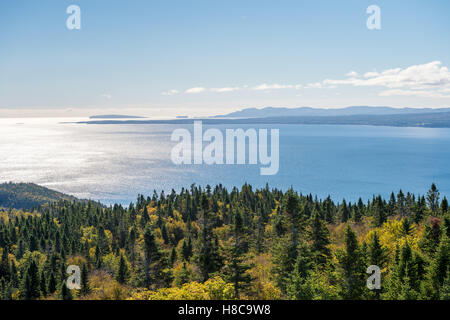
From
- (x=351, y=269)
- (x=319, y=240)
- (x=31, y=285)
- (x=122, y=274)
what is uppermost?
(x=351, y=269)

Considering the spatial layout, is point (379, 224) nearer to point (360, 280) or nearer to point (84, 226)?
point (360, 280)

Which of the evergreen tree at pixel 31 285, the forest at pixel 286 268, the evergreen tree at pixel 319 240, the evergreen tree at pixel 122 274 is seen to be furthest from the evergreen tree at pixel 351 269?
the evergreen tree at pixel 31 285

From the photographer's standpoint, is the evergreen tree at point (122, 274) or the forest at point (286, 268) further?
the evergreen tree at point (122, 274)

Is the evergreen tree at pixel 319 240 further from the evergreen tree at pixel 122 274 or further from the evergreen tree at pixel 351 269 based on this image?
the evergreen tree at pixel 122 274

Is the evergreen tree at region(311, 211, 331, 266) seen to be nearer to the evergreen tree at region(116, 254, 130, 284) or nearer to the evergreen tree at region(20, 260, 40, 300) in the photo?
the evergreen tree at region(116, 254, 130, 284)

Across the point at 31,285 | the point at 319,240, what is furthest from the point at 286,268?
the point at 31,285

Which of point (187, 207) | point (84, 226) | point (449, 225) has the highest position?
point (449, 225)

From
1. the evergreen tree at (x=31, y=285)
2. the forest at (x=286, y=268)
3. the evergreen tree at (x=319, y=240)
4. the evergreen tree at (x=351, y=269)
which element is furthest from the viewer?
the evergreen tree at (x=31, y=285)

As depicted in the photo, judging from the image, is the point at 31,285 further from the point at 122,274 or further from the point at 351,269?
the point at 351,269

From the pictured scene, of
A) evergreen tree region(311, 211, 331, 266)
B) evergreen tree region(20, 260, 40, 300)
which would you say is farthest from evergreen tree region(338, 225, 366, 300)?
evergreen tree region(20, 260, 40, 300)

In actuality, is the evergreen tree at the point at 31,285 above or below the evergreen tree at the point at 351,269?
below
